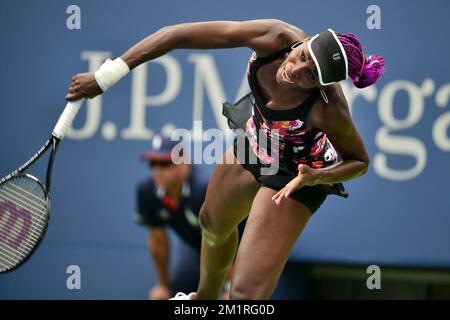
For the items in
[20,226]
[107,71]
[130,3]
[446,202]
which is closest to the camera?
[107,71]

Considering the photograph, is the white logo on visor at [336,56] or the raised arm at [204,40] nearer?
the white logo on visor at [336,56]

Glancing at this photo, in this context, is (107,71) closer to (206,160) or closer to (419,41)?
(206,160)

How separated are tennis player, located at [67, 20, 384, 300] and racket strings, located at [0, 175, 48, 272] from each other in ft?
1.70

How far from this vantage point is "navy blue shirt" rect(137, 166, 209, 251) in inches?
226

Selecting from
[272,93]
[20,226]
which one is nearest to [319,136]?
[272,93]

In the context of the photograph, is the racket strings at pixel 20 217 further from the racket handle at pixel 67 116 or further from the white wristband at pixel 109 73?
the white wristband at pixel 109 73

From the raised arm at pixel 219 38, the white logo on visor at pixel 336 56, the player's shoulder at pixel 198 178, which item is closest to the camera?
the white logo on visor at pixel 336 56

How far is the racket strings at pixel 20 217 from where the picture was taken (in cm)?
394

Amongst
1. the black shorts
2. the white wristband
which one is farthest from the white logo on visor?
the white wristband

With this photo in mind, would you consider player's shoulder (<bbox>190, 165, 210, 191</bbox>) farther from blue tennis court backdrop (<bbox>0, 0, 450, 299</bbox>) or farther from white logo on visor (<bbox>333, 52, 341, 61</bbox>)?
white logo on visor (<bbox>333, 52, 341, 61</bbox>)

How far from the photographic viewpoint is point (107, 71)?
3760mm

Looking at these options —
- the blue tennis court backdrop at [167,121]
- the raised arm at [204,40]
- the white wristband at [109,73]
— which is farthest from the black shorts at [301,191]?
the blue tennis court backdrop at [167,121]

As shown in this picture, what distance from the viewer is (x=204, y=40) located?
3.80 meters

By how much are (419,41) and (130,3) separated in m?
1.92
